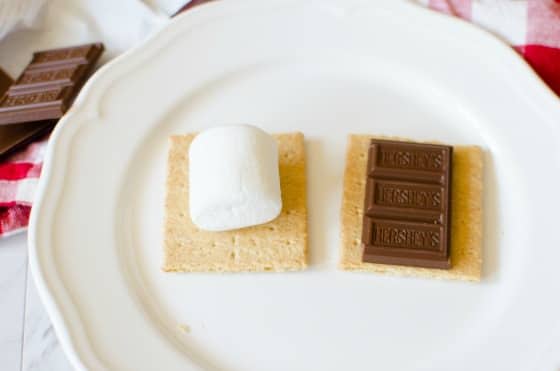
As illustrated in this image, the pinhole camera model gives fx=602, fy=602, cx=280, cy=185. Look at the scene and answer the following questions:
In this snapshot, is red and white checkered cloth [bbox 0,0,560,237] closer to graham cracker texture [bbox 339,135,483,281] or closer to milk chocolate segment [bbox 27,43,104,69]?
milk chocolate segment [bbox 27,43,104,69]

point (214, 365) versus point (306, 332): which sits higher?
point (306, 332)

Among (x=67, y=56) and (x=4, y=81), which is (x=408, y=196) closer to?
(x=67, y=56)

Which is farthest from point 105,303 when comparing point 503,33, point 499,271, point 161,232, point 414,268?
point 503,33

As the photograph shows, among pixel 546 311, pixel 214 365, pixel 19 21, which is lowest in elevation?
pixel 214 365

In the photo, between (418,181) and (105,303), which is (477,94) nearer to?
(418,181)

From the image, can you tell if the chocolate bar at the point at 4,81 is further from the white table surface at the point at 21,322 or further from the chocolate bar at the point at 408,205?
the chocolate bar at the point at 408,205

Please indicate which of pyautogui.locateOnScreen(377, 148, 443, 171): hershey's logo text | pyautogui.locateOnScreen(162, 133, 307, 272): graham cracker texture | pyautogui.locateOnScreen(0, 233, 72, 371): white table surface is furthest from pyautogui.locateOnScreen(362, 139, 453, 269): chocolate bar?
pyautogui.locateOnScreen(0, 233, 72, 371): white table surface

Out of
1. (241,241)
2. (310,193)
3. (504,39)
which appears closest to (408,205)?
(310,193)

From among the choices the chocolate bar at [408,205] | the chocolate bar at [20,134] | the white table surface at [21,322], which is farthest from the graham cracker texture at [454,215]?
the chocolate bar at [20,134]
